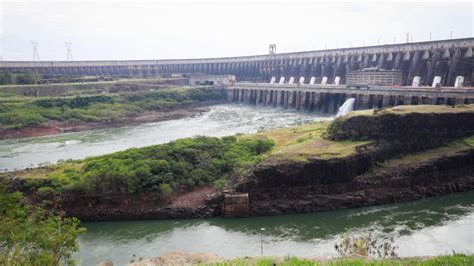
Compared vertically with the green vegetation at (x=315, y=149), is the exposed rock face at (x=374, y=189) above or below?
below

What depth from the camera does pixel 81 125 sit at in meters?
62.3

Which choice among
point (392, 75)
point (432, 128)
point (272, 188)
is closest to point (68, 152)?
point (272, 188)

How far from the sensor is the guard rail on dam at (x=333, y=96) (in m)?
48.9

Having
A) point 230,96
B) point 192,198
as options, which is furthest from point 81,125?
point 192,198

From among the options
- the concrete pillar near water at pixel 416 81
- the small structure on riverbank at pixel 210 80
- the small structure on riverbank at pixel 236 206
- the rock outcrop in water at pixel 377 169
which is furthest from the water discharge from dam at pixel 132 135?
the small structure on riverbank at pixel 210 80

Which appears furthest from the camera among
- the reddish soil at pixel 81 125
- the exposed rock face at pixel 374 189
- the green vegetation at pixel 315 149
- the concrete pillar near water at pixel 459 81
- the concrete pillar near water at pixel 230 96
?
the concrete pillar near water at pixel 230 96

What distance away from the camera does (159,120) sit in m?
69.3

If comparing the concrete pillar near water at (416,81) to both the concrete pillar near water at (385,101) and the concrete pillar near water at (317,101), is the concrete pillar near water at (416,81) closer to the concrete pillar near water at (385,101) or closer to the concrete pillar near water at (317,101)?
the concrete pillar near water at (385,101)

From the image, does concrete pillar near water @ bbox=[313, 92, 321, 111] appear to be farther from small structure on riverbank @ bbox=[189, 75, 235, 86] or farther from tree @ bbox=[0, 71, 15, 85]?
tree @ bbox=[0, 71, 15, 85]

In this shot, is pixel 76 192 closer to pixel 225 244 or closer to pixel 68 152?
pixel 225 244

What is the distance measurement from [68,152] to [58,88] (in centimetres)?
3817

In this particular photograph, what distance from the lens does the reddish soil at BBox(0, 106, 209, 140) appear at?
5672 cm

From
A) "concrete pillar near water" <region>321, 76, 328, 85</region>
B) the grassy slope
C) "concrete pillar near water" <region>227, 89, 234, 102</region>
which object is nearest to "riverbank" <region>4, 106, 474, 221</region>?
the grassy slope

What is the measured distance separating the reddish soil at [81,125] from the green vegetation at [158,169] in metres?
27.6
